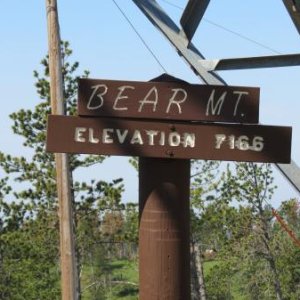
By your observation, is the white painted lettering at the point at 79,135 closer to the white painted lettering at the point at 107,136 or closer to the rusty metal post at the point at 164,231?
Result: the white painted lettering at the point at 107,136

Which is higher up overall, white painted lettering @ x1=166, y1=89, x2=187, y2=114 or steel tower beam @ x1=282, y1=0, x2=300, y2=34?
steel tower beam @ x1=282, y1=0, x2=300, y2=34

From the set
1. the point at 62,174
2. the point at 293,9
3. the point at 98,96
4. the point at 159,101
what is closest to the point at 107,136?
the point at 98,96

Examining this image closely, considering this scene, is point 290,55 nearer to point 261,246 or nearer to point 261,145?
point 261,145

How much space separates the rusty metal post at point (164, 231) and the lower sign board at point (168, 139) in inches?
4.3

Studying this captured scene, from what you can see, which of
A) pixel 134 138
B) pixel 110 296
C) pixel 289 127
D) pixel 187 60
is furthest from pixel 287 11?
pixel 110 296

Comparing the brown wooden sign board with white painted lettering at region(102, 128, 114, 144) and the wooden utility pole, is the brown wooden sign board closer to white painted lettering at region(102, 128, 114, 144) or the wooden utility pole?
white painted lettering at region(102, 128, 114, 144)

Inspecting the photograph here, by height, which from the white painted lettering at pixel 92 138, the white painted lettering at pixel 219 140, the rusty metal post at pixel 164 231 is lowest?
the rusty metal post at pixel 164 231

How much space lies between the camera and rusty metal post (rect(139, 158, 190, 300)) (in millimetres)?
3203

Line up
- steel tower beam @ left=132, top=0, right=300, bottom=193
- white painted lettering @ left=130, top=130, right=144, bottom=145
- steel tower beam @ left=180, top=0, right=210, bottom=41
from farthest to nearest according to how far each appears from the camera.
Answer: steel tower beam @ left=132, top=0, right=300, bottom=193
steel tower beam @ left=180, top=0, right=210, bottom=41
white painted lettering @ left=130, top=130, right=144, bottom=145

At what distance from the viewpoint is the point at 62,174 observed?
855cm

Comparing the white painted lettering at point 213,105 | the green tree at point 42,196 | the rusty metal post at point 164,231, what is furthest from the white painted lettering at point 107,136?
the green tree at point 42,196

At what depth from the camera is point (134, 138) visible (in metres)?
3.17

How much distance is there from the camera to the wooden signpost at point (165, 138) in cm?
320

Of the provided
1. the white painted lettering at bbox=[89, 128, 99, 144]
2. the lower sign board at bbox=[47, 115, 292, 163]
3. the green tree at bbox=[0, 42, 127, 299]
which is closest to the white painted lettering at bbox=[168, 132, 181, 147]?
the lower sign board at bbox=[47, 115, 292, 163]
